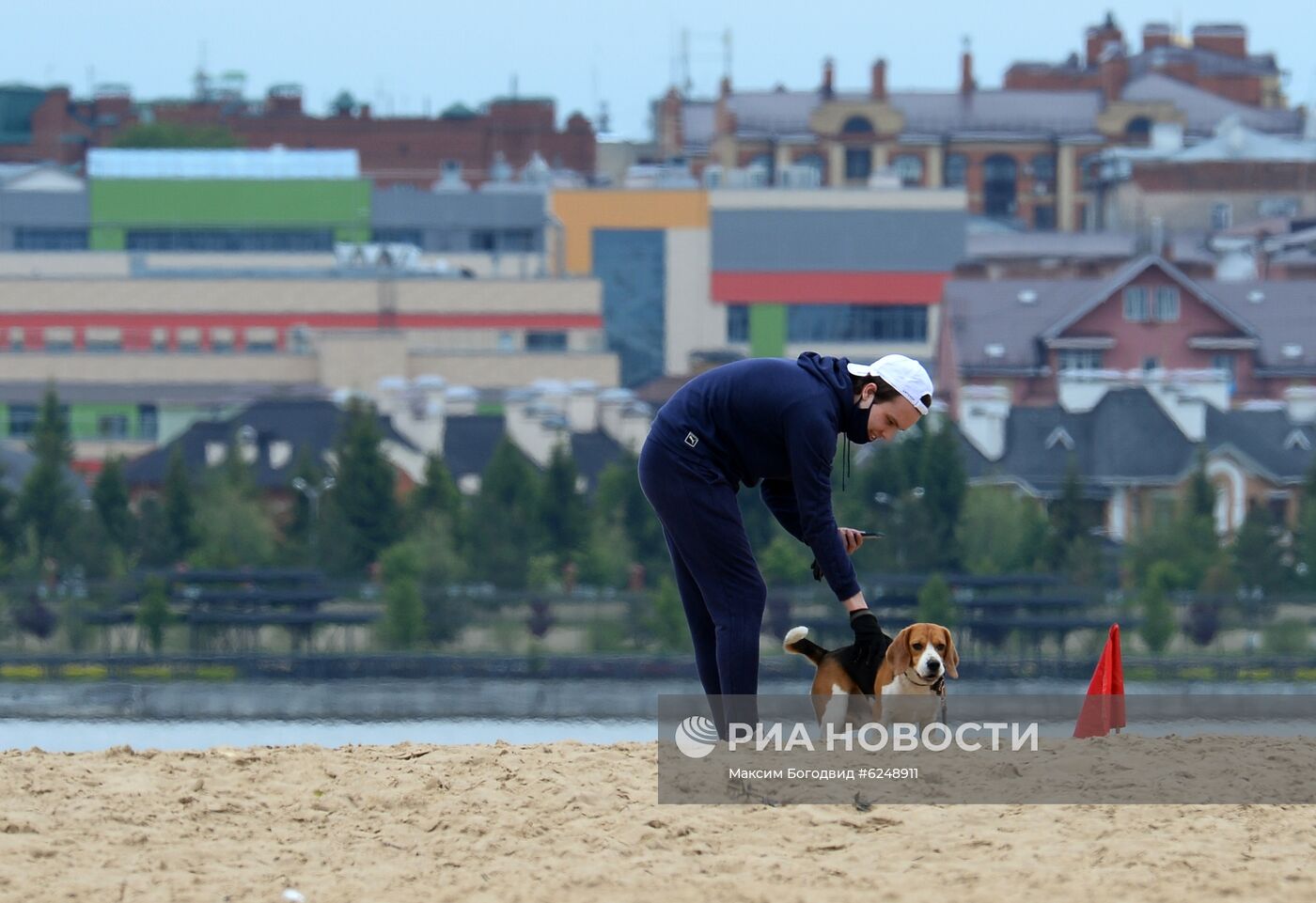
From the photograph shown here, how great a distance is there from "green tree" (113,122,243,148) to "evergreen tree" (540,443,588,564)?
70.2 meters

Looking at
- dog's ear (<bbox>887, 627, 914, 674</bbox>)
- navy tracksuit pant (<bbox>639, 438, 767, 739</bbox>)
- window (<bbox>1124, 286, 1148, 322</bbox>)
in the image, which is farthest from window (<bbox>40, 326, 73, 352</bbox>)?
dog's ear (<bbox>887, 627, 914, 674</bbox>)

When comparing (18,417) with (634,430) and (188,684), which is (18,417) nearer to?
(634,430)

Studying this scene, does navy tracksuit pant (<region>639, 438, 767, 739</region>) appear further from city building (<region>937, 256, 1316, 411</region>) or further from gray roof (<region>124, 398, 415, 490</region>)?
city building (<region>937, 256, 1316, 411</region>)

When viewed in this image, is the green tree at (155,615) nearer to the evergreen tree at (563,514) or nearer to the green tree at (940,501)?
the evergreen tree at (563,514)

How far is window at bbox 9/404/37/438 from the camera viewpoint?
82312 mm

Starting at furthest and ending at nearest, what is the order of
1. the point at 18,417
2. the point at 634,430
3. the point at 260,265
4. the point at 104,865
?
the point at 260,265, the point at 18,417, the point at 634,430, the point at 104,865

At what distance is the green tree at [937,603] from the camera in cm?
5384

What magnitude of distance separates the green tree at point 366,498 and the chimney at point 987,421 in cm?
1495

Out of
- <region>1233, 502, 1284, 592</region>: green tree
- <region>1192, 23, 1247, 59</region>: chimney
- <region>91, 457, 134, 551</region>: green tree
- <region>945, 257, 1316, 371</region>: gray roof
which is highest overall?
<region>1192, 23, 1247, 59</region>: chimney

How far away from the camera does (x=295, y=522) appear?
2279 inches

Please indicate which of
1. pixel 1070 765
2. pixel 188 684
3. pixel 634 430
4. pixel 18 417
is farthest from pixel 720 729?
pixel 18 417

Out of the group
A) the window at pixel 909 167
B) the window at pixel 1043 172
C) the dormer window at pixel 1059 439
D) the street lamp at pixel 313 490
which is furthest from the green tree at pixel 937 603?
the window at pixel 1043 172

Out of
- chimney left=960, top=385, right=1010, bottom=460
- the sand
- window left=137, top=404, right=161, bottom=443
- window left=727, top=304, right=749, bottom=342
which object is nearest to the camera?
the sand

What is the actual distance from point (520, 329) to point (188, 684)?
4058cm
